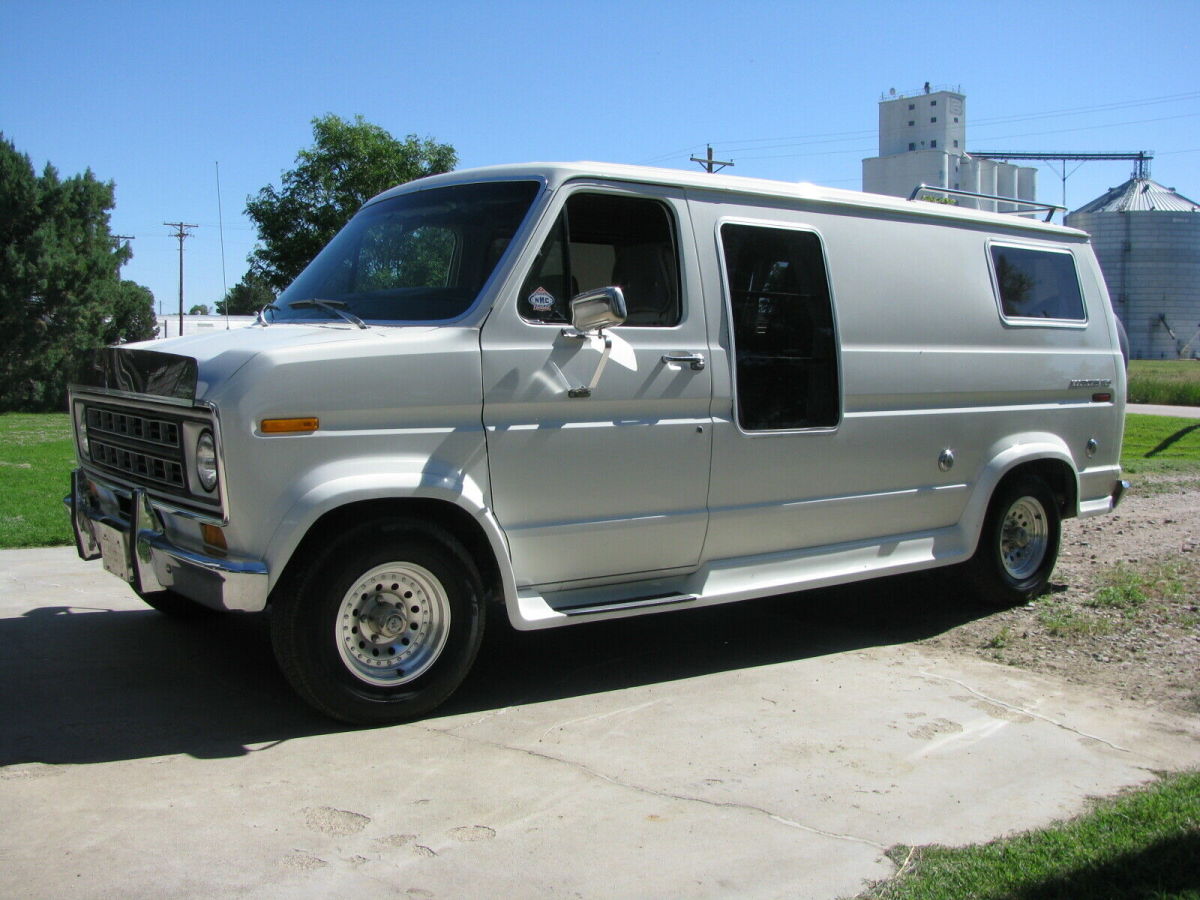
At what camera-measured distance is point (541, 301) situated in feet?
16.0

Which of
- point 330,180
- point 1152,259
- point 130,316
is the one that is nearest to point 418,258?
point 330,180

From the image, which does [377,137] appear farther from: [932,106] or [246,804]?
[932,106]

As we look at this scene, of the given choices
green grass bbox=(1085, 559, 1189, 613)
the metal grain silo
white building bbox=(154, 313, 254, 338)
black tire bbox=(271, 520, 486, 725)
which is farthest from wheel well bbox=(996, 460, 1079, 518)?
the metal grain silo

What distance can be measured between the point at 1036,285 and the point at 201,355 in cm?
515

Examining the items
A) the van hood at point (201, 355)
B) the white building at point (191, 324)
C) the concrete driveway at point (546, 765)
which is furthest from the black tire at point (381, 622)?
the white building at point (191, 324)

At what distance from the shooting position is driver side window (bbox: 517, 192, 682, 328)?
194 inches

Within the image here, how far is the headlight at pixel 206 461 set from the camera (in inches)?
166

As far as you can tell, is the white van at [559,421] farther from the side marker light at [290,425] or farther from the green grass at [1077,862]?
the green grass at [1077,862]

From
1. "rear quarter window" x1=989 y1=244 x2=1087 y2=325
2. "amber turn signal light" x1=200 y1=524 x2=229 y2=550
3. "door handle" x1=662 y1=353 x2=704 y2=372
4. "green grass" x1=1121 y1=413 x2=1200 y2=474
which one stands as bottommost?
"green grass" x1=1121 y1=413 x2=1200 y2=474

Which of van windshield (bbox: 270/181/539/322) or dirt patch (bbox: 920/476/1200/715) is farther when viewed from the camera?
dirt patch (bbox: 920/476/1200/715)

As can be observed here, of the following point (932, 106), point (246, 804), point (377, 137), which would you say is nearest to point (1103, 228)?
point (932, 106)

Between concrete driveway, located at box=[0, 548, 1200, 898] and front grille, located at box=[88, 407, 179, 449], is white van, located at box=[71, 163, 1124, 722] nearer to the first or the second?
front grille, located at box=[88, 407, 179, 449]

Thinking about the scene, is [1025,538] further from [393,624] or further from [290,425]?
[290,425]

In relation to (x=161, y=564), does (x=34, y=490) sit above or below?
below
